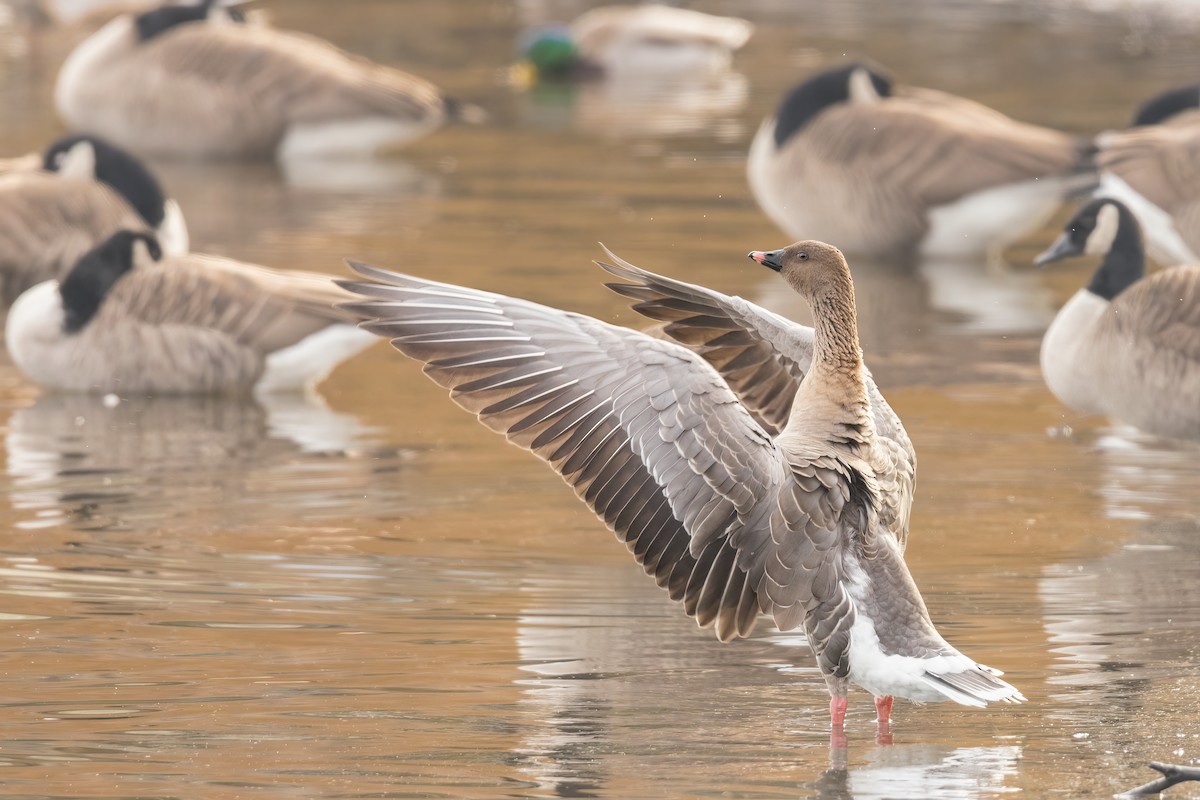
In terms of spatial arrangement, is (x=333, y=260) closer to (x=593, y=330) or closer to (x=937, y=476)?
(x=937, y=476)

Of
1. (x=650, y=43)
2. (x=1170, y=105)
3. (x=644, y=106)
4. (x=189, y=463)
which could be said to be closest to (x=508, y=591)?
(x=189, y=463)

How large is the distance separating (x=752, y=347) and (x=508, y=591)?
1.24 m

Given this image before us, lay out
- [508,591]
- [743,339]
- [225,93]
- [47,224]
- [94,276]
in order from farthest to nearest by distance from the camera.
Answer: [225,93] → [47,224] → [94,276] → [508,591] → [743,339]

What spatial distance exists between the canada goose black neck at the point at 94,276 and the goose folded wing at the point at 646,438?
4755mm

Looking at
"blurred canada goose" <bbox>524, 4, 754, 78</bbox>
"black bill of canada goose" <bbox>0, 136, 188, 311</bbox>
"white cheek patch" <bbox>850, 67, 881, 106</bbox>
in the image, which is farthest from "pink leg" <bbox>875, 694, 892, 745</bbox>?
"blurred canada goose" <bbox>524, 4, 754, 78</bbox>

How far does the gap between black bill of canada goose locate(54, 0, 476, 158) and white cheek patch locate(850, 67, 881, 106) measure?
12.9ft

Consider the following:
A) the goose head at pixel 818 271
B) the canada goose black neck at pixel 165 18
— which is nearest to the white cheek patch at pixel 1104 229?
the goose head at pixel 818 271

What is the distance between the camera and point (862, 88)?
12945 mm

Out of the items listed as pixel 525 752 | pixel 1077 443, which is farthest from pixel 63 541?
pixel 1077 443

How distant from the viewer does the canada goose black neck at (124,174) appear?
38.2 ft

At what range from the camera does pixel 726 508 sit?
5.29m

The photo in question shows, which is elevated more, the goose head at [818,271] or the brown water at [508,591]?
the goose head at [818,271]

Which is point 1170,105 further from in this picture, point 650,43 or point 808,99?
point 650,43

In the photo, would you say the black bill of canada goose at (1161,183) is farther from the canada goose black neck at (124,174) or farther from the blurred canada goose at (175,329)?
the canada goose black neck at (124,174)
